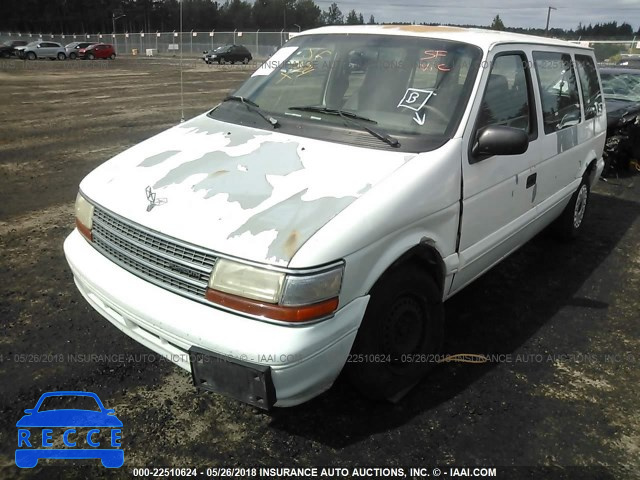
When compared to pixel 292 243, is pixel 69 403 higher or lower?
lower

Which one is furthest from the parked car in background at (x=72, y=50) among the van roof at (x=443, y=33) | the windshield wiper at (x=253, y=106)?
the windshield wiper at (x=253, y=106)

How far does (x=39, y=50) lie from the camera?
132 feet

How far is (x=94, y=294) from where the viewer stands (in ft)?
9.25

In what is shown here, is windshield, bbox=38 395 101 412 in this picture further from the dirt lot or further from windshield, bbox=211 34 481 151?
windshield, bbox=211 34 481 151

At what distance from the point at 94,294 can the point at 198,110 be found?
11.2 m

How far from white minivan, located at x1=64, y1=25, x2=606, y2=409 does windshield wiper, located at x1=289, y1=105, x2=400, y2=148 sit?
0.01 metres

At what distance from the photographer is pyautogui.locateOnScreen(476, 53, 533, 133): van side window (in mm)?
3213

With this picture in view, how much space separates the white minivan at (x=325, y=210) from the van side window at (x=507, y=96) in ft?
0.06

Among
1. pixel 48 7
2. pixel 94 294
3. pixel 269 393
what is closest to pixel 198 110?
pixel 94 294

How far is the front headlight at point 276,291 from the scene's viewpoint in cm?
214

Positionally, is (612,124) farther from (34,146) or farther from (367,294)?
(34,146)

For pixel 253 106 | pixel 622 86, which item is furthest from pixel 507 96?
pixel 622 86

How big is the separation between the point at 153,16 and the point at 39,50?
62562mm

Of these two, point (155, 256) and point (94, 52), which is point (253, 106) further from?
point (94, 52)
